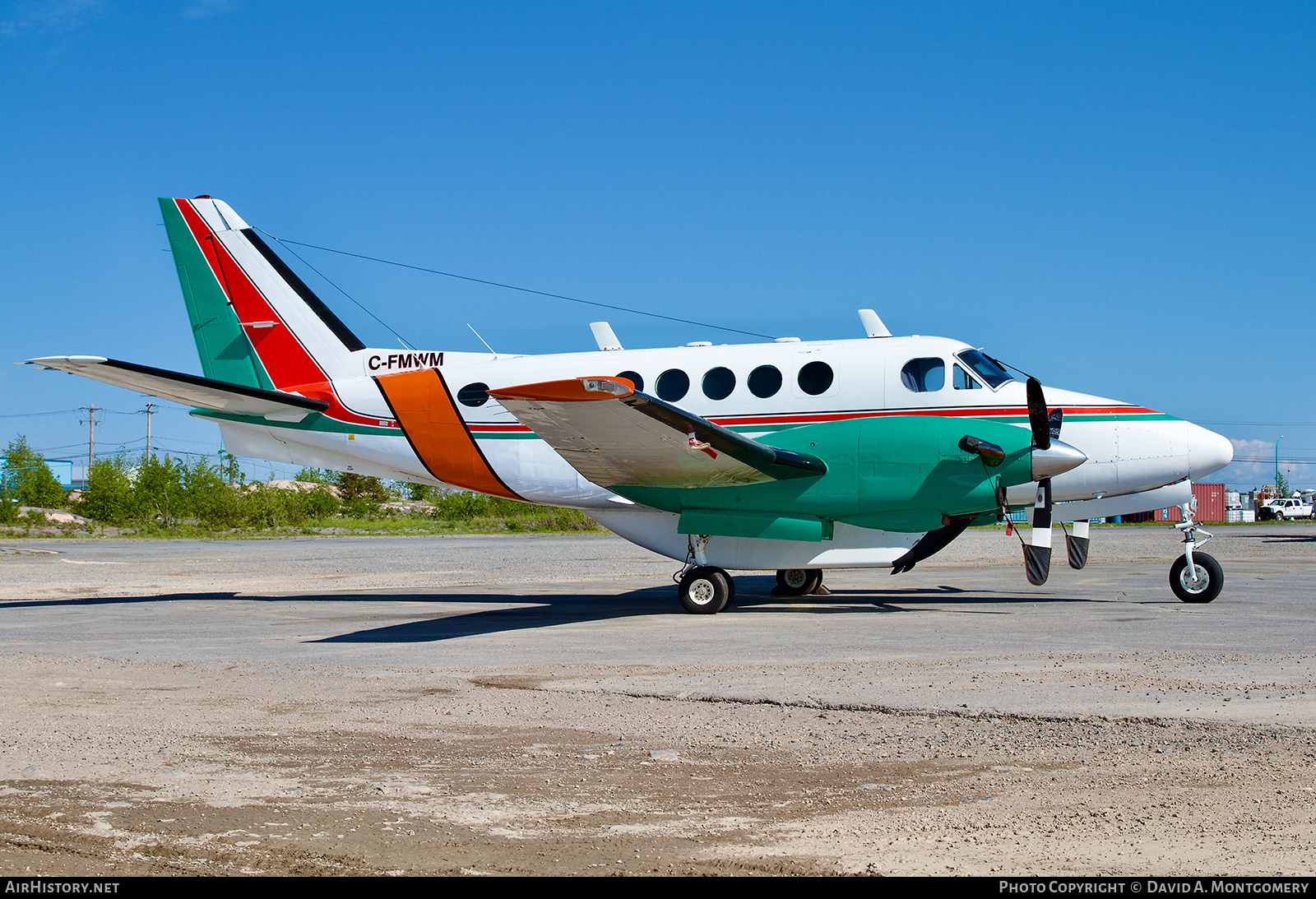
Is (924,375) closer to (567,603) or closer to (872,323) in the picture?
(872,323)

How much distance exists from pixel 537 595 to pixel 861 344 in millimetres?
6867

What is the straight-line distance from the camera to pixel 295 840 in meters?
3.94

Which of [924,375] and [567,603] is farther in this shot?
[567,603]

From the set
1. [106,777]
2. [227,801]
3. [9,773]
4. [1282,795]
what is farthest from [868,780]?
[9,773]

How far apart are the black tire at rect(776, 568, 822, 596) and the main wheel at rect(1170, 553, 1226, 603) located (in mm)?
5076

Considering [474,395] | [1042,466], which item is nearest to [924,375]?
[1042,466]

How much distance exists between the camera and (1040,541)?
Answer: 1270 cm

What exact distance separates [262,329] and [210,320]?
91 cm

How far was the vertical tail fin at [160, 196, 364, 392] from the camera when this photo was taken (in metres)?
16.0

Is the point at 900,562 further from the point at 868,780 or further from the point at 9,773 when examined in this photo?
the point at 9,773

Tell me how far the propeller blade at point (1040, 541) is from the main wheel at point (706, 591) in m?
3.91

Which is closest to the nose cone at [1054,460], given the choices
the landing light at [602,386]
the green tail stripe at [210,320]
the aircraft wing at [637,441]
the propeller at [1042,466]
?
the propeller at [1042,466]

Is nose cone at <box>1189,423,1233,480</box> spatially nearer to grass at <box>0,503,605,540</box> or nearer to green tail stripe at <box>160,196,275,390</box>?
green tail stripe at <box>160,196,275,390</box>

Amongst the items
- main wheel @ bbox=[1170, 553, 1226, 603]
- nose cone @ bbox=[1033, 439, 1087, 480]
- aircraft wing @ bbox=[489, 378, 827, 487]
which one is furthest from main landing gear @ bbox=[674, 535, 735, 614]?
main wheel @ bbox=[1170, 553, 1226, 603]
